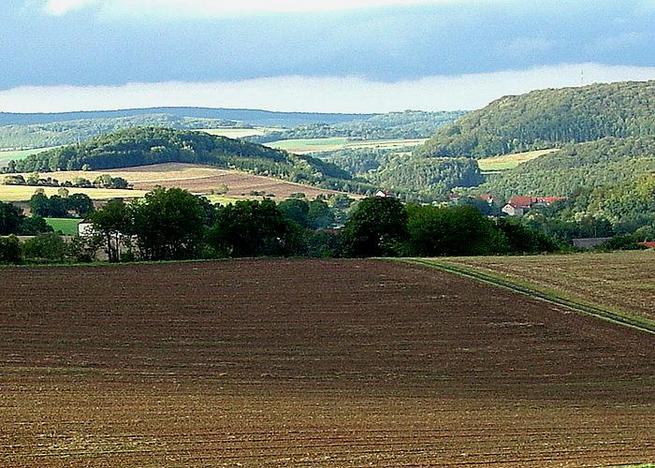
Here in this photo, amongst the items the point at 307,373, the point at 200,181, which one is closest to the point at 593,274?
the point at 307,373

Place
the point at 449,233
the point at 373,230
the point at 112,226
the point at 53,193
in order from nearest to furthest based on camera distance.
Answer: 1. the point at 112,226
2. the point at 449,233
3. the point at 373,230
4. the point at 53,193

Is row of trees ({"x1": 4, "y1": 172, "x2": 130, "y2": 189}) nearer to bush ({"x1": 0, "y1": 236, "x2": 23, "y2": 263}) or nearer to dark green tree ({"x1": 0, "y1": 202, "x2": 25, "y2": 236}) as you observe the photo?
dark green tree ({"x1": 0, "y1": 202, "x2": 25, "y2": 236})

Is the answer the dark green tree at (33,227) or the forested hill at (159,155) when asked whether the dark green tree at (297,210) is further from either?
the forested hill at (159,155)

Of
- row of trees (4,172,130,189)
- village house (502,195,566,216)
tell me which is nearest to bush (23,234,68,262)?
row of trees (4,172,130,189)

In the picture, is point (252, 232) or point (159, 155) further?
point (159, 155)

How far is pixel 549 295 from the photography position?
163 feet

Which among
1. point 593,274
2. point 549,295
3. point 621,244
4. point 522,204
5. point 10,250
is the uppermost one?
point 10,250

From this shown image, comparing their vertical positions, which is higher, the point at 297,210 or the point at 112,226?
the point at 112,226

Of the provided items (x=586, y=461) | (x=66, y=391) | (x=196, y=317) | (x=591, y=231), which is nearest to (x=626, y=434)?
(x=586, y=461)

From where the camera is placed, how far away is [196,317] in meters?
42.6

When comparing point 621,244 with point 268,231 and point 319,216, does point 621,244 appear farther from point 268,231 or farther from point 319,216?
point 319,216

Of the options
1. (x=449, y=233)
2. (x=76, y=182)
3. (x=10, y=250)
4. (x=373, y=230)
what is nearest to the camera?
(x=10, y=250)

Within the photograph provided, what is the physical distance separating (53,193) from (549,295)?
85716 mm

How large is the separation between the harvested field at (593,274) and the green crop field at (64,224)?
42.6m
